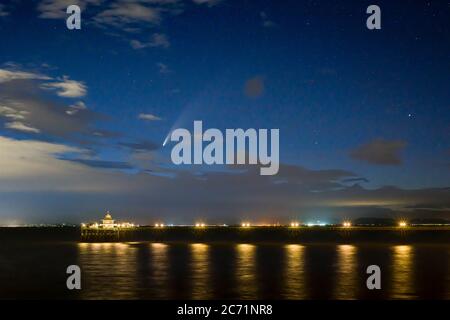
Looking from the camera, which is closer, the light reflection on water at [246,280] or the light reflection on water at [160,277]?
the light reflection on water at [246,280]

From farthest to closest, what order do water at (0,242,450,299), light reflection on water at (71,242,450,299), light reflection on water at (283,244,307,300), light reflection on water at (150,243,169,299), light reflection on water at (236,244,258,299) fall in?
1. light reflection on water at (150,243,169,299)
2. light reflection on water at (71,242,450,299)
3. water at (0,242,450,299)
4. light reflection on water at (236,244,258,299)
5. light reflection on water at (283,244,307,300)

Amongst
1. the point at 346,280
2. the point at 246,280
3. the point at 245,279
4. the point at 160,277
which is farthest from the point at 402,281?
the point at 160,277

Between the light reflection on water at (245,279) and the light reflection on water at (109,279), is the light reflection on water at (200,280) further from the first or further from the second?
the light reflection on water at (109,279)

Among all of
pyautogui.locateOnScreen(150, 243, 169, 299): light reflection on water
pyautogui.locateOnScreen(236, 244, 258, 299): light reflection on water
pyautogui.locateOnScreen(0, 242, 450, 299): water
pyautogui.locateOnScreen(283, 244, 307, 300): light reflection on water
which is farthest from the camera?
pyautogui.locateOnScreen(150, 243, 169, 299): light reflection on water

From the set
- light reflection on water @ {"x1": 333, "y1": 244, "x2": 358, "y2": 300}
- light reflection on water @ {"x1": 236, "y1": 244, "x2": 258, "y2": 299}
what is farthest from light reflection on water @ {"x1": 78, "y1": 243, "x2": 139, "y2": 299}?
light reflection on water @ {"x1": 333, "y1": 244, "x2": 358, "y2": 300}

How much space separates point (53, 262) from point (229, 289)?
29.8m

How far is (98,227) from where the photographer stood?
420 feet

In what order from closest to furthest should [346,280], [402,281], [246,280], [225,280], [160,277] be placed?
[402,281], [346,280], [246,280], [225,280], [160,277]

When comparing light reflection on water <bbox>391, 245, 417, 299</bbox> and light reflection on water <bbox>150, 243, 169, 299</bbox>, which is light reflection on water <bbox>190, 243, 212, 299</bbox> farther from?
light reflection on water <bbox>391, 245, 417, 299</bbox>

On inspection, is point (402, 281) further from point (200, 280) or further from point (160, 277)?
point (160, 277)

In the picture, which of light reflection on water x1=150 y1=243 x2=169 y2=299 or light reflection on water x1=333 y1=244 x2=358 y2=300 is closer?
light reflection on water x1=333 y1=244 x2=358 y2=300

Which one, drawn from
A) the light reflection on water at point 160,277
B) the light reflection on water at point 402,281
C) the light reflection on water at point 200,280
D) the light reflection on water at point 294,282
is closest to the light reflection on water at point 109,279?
the light reflection on water at point 160,277
